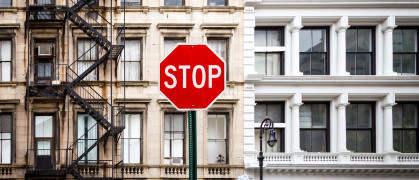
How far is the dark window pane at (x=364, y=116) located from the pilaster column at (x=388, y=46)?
1.68m

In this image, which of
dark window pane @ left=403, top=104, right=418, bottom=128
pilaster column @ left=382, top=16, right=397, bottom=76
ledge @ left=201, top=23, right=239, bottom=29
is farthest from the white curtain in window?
dark window pane @ left=403, top=104, right=418, bottom=128

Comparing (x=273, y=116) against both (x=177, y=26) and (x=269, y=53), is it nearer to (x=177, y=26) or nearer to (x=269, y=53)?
(x=269, y=53)

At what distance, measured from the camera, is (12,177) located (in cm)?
2312

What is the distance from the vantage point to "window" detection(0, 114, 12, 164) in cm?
2330

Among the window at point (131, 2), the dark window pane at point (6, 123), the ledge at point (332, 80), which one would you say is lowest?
the dark window pane at point (6, 123)

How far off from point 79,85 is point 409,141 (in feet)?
45.6

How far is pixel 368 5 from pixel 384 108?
14.1 ft

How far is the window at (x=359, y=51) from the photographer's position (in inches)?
966

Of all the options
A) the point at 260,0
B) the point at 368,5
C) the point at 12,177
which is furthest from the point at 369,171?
the point at 12,177

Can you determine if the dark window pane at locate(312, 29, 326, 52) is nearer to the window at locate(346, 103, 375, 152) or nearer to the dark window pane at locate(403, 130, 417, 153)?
the window at locate(346, 103, 375, 152)

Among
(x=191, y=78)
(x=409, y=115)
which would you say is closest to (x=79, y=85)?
(x=409, y=115)

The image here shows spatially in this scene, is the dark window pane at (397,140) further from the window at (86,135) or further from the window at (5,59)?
the window at (5,59)

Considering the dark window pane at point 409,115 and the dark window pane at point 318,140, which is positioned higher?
the dark window pane at point 409,115

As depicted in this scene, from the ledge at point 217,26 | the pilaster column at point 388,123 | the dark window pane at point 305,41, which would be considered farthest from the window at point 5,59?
the pilaster column at point 388,123
